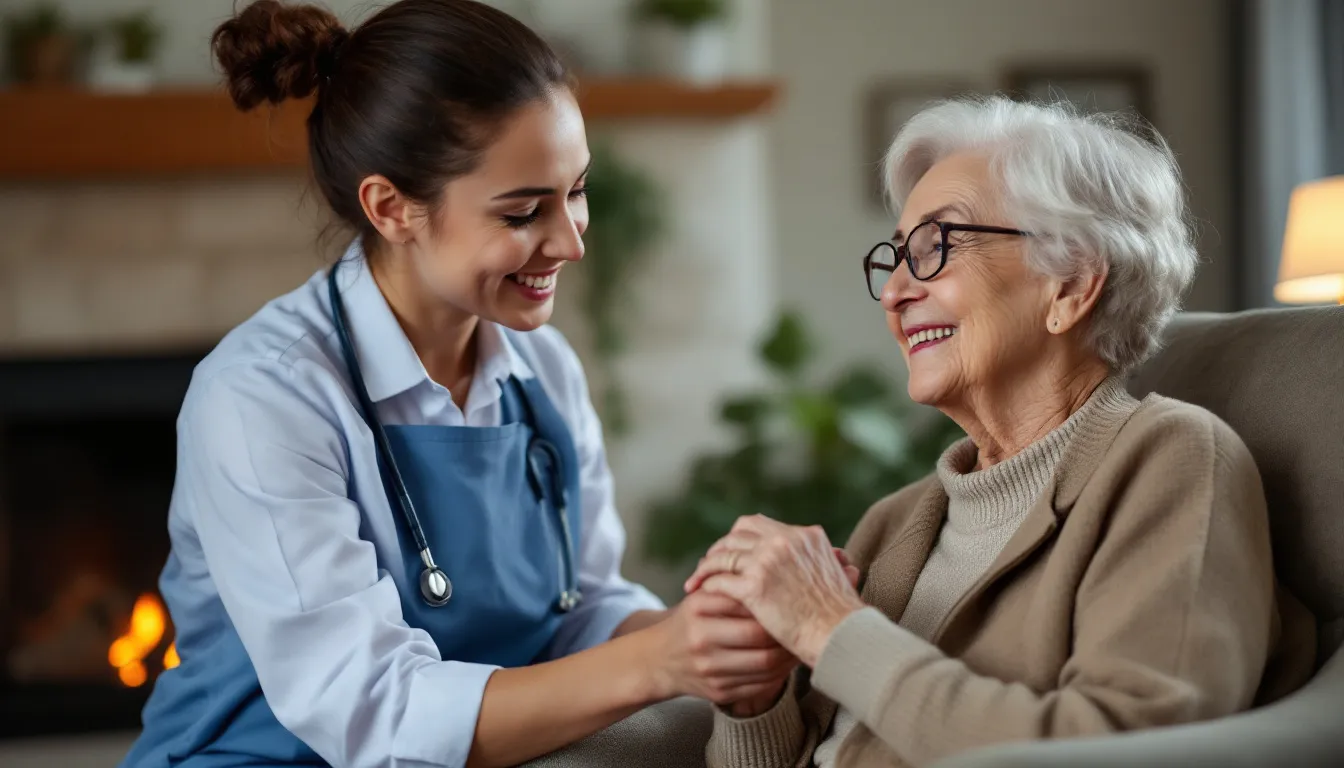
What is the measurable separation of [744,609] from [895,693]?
24 centimetres

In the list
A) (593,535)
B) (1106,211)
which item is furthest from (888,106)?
(1106,211)

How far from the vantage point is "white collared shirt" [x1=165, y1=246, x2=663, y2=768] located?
141 centimetres

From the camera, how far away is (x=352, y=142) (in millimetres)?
1637

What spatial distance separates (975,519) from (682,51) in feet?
7.67

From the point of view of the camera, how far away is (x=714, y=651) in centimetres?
137

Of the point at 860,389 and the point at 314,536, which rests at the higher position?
the point at 314,536

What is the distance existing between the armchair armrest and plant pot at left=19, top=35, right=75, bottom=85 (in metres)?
3.21

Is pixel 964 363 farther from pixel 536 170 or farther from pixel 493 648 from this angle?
pixel 493 648

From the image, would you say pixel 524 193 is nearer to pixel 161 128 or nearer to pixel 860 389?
pixel 161 128

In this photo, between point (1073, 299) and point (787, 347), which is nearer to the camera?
point (1073, 299)

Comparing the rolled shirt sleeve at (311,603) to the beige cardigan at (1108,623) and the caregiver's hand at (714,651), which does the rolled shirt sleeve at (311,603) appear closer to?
the caregiver's hand at (714,651)

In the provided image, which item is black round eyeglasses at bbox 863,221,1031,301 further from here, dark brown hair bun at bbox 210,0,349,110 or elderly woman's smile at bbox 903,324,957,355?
dark brown hair bun at bbox 210,0,349,110

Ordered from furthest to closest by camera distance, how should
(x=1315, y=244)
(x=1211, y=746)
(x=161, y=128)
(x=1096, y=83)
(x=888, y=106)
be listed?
(x=1096, y=83)
(x=888, y=106)
(x=161, y=128)
(x=1315, y=244)
(x=1211, y=746)

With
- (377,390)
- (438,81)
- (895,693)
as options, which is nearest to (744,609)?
(895,693)
